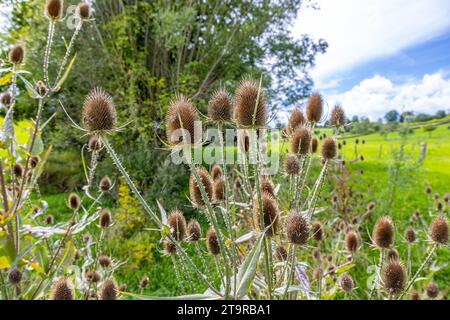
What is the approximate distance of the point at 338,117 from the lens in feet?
4.80

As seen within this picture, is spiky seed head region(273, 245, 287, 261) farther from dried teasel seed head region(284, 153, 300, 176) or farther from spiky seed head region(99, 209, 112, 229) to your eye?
spiky seed head region(99, 209, 112, 229)

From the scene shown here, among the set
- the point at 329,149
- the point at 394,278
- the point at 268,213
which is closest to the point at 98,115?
the point at 268,213

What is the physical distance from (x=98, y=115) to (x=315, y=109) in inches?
32.5

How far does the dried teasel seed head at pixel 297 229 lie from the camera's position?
936 millimetres

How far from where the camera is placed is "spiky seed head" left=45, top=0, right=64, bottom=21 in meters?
1.70

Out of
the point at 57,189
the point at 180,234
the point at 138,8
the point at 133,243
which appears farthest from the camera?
the point at 57,189

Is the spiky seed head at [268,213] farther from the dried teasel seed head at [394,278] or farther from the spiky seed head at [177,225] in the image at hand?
the dried teasel seed head at [394,278]

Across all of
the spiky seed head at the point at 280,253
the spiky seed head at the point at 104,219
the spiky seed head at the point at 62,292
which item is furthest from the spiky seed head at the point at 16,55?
the spiky seed head at the point at 280,253

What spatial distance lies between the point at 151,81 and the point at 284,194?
4.01 metres

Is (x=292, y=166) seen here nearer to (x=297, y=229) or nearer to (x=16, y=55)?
(x=297, y=229)

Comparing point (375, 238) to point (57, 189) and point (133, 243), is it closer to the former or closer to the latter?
point (133, 243)

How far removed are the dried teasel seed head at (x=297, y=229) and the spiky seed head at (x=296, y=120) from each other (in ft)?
1.28
